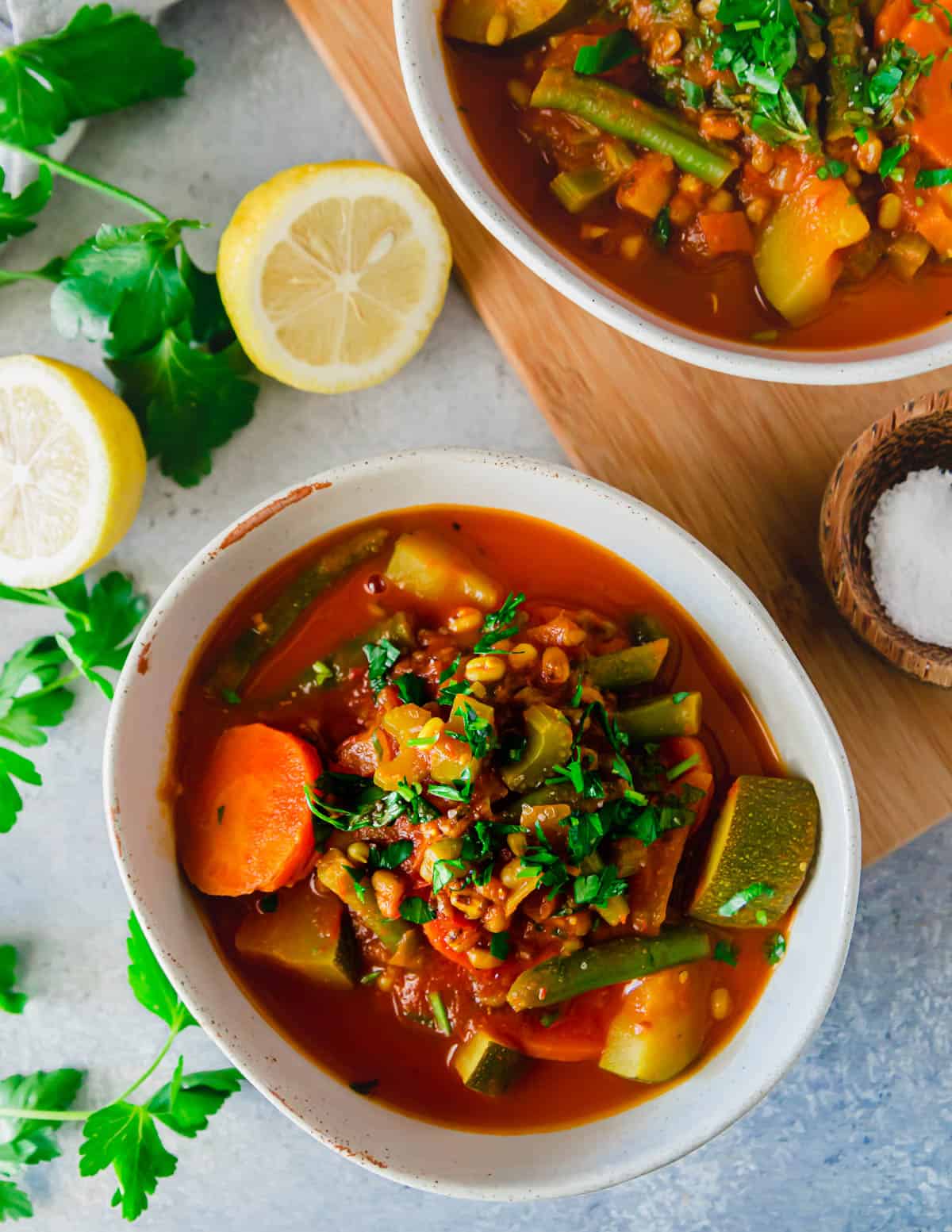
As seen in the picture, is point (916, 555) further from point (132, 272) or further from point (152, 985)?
point (152, 985)

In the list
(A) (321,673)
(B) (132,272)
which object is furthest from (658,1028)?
(B) (132,272)

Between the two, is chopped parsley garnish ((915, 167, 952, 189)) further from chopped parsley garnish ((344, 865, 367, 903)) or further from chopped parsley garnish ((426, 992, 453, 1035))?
chopped parsley garnish ((426, 992, 453, 1035))

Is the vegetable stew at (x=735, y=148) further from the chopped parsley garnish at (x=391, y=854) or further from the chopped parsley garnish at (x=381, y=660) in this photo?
the chopped parsley garnish at (x=391, y=854)

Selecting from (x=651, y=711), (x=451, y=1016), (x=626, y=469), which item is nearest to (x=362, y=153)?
(x=626, y=469)

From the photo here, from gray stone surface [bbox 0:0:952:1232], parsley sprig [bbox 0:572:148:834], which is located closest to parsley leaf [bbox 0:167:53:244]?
gray stone surface [bbox 0:0:952:1232]

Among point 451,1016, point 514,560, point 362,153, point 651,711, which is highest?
point 362,153

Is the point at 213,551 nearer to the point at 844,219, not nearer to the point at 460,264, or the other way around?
the point at 460,264

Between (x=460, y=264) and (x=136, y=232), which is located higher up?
(x=136, y=232)
